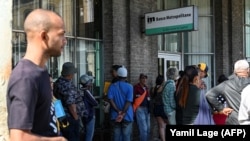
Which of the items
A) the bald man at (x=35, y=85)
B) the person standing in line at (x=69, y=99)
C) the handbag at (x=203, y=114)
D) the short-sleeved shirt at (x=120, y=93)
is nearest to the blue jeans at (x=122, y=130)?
the short-sleeved shirt at (x=120, y=93)

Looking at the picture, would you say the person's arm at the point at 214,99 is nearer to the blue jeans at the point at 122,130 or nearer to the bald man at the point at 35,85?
the blue jeans at the point at 122,130

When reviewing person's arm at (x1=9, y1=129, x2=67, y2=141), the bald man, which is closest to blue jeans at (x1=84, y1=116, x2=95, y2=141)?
the bald man

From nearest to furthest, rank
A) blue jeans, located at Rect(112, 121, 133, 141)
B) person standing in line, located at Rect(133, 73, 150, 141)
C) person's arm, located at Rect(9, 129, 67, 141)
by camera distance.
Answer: person's arm, located at Rect(9, 129, 67, 141) < blue jeans, located at Rect(112, 121, 133, 141) < person standing in line, located at Rect(133, 73, 150, 141)

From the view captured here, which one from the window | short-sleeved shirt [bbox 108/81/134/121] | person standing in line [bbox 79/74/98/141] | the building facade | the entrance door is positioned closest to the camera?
person standing in line [bbox 79/74/98/141]

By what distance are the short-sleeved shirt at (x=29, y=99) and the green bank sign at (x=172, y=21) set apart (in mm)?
6885

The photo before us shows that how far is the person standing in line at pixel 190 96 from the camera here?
230 inches

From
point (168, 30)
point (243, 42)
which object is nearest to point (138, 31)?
point (168, 30)

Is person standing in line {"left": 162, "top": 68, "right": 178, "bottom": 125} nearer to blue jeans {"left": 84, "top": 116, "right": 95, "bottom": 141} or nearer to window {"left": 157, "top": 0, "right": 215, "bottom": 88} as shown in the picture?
blue jeans {"left": 84, "top": 116, "right": 95, "bottom": 141}

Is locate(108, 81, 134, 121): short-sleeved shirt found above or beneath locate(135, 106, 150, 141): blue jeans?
above

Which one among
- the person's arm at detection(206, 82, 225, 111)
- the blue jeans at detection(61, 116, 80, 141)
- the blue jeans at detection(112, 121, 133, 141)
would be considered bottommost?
the blue jeans at detection(112, 121, 133, 141)

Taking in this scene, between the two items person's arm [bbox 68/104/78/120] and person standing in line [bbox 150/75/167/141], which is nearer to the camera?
person's arm [bbox 68/104/78/120]

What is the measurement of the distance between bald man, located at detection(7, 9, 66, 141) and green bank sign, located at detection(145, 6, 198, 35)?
268 inches

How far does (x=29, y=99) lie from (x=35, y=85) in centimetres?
10

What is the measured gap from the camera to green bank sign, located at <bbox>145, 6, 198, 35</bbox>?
885 centimetres
